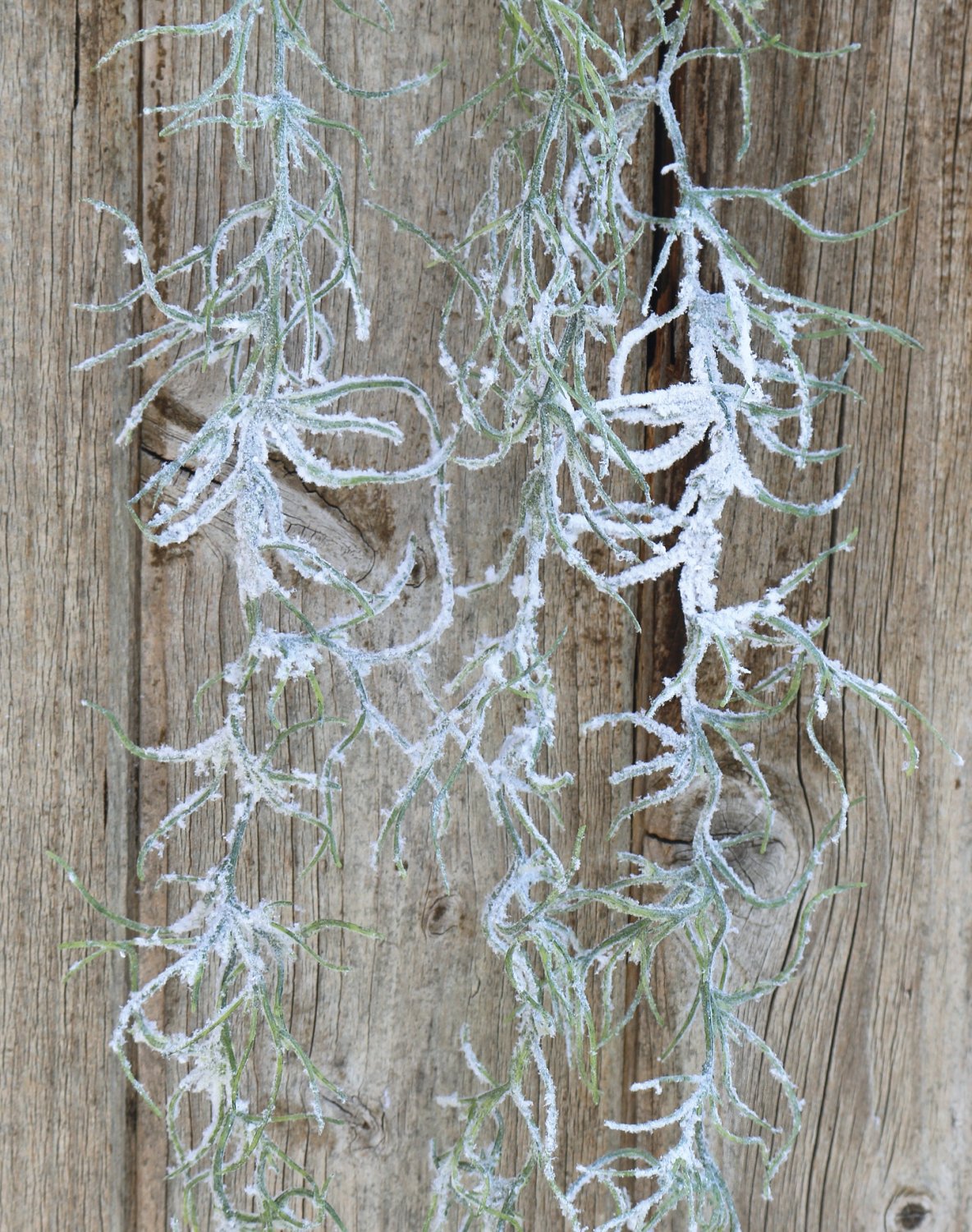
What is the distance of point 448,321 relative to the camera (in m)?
0.92

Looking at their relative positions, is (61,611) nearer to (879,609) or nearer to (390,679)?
(390,679)

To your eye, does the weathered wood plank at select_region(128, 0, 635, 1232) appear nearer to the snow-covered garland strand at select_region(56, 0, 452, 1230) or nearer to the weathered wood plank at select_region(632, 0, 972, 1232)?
the snow-covered garland strand at select_region(56, 0, 452, 1230)

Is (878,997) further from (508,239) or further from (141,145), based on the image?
(141,145)

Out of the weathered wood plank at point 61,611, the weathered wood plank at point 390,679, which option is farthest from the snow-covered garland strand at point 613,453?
the weathered wood plank at point 61,611

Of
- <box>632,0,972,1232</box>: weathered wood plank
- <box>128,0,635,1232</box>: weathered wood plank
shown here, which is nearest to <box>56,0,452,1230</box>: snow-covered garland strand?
<box>128,0,635,1232</box>: weathered wood plank

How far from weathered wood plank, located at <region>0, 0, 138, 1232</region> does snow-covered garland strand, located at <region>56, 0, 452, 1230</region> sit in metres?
0.04

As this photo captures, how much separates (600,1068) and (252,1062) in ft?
1.03

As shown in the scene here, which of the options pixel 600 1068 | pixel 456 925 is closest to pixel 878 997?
pixel 600 1068

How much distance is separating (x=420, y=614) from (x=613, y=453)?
0.28m

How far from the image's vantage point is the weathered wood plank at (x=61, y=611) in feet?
2.86

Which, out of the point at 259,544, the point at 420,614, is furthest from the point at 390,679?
the point at 259,544

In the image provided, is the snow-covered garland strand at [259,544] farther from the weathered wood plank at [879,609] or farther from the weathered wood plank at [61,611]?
the weathered wood plank at [879,609]

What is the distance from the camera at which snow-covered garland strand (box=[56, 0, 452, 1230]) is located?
71 centimetres

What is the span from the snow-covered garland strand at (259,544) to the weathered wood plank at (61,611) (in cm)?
4
